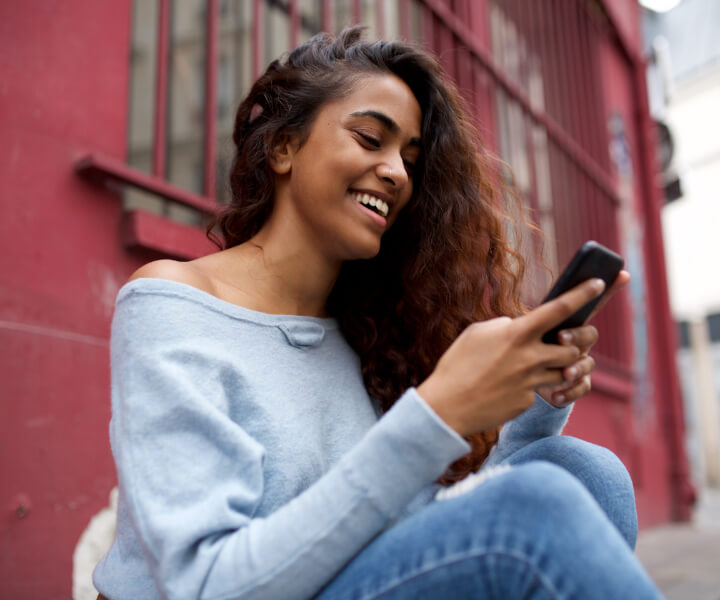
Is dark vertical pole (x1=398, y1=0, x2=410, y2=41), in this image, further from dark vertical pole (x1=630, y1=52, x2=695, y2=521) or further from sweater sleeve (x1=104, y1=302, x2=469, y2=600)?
dark vertical pole (x1=630, y1=52, x2=695, y2=521)

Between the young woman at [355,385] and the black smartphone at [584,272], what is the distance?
24 mm

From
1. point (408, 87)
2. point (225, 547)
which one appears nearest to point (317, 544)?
point (225, 547)

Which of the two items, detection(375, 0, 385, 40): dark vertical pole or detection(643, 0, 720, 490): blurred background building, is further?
detection(643, 0, 720, 490): blurred background building

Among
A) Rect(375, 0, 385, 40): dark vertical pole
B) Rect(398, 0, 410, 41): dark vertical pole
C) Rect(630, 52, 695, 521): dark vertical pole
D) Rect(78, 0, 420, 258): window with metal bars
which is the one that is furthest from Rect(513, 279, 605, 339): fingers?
Rect(630, 52, 695, 521): dark vertical pole

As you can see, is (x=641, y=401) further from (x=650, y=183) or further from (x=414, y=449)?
(x=414, y=449)

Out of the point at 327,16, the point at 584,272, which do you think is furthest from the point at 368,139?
the point at 327,16

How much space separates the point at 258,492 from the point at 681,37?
16.0 metres

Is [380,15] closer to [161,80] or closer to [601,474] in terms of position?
[161,80]

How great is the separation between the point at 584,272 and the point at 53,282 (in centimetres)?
137

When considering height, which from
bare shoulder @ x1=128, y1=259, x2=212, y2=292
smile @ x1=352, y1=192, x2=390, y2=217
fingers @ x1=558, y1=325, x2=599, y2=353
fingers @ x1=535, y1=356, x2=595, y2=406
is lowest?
fingers @ x1=535, y1=356, x2=595, y2=406

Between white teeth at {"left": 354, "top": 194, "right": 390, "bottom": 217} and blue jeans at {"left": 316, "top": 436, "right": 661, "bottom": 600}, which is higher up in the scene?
white teeth at {"left": 354, "top": 194, "right": 390, "bottom": 217}

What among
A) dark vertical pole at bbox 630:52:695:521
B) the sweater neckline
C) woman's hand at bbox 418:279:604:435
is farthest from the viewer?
dark vertical pole at bbox 630:52:695:521

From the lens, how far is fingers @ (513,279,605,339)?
0.89 metres

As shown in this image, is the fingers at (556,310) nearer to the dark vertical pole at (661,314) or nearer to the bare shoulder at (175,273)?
the bare shoulder at (175,273)
